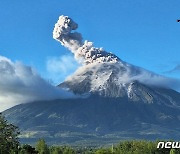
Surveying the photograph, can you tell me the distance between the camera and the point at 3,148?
133 meters

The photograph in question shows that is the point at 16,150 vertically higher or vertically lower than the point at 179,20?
lower

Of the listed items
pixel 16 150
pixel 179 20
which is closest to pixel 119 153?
pixel 16 150

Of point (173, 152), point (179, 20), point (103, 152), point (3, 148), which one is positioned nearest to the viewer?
point (179, 20)

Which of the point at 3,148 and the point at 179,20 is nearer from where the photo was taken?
the point at 179,20

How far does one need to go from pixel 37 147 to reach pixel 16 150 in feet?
208

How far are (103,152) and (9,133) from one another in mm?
32593

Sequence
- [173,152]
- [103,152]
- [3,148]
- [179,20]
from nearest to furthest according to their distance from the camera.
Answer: [179,20], [3,148], [103,152], [173,152]

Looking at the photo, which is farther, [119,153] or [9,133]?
[119,153]

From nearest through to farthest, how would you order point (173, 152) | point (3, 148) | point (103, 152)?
point (3, 148) → point (103, 152) → point (173, 152)

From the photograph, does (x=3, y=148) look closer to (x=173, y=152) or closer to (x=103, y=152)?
(x=103, y=152)

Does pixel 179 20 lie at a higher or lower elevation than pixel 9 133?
higher

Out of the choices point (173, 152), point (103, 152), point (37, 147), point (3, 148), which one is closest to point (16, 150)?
point (3, 148)

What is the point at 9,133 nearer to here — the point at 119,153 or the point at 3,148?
the point at 3,148

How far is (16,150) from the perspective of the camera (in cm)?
13412
